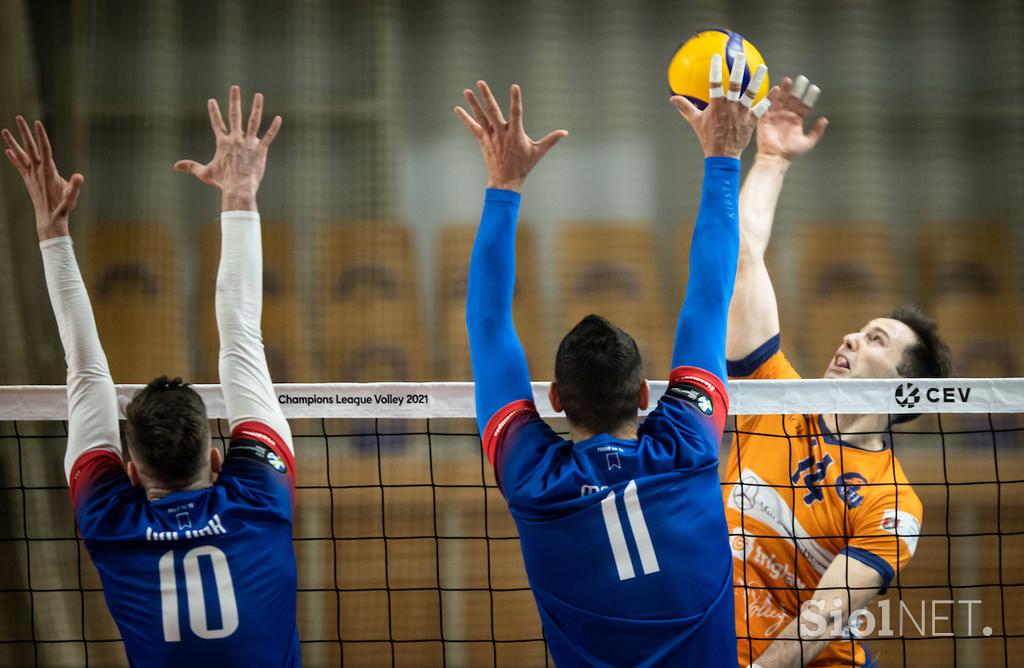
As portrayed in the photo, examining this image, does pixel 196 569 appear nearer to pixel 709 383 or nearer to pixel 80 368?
pixel 80 368

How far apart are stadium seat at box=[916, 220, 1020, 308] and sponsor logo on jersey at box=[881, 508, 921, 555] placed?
199 inches

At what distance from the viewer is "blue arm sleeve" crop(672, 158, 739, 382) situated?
2.41 m

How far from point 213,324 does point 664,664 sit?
6424 millimetres

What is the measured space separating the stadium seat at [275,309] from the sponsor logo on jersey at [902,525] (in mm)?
5426

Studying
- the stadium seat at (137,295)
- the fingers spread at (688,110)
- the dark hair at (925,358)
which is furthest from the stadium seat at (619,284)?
the fingers spread at (688,110)

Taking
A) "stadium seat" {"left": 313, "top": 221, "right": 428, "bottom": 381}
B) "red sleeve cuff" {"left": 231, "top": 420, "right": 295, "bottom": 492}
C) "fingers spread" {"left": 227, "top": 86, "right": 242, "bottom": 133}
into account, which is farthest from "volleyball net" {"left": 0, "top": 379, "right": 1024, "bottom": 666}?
"red sleeve cuff" {"left": 231, "top": 420, "right": 295, "bottom": 492}

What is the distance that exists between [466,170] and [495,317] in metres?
6.05

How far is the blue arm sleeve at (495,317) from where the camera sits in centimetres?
241

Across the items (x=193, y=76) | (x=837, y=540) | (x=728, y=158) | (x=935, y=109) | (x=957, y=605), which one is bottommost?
(x=957, y=605)

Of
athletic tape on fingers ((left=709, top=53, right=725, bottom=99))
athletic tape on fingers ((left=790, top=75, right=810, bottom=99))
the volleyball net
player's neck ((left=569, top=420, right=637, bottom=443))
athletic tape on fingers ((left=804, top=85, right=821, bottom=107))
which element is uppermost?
athletic tape on fingers ((left=790, top=75, right=810, bottom=99))

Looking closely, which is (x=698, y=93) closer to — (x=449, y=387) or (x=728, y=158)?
(x=728, y=158)

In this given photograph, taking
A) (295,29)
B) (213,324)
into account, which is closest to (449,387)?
(213,324)

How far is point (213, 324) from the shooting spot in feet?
26.1

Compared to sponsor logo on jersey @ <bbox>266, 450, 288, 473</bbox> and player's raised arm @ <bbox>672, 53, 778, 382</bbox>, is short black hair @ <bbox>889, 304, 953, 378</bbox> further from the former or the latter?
sponsor logo on jersey @ <bbox>266, 450, 288, 473</bbox>
